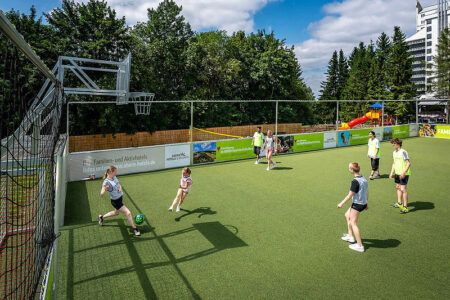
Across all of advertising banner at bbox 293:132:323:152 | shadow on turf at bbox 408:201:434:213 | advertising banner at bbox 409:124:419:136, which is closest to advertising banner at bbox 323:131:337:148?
advertising banner at bbox 293:132:323:152

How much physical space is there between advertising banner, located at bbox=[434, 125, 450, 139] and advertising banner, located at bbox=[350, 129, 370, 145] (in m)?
7.39

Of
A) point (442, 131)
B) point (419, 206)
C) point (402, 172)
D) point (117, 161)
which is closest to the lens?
point (402, 172)

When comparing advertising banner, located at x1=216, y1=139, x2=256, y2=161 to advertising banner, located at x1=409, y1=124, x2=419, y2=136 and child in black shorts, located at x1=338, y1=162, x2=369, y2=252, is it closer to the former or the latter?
child in black shorts, located at x1=338, y1=162, x2=369, y2=252

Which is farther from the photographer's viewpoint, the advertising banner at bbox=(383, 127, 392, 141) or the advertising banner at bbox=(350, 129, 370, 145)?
the advertising banner at bbox=(383, 127, 392, 141)

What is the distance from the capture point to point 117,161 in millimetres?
13219

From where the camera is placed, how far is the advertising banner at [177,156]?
14609 mm

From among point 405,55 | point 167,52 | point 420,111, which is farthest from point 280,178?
point 420,111

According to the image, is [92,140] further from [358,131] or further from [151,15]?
[151,15]

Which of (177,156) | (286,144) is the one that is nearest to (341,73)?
(286,144)

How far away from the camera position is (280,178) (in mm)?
12656

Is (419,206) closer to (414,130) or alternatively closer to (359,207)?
(359,207)

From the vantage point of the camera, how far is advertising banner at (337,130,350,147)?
21.6m

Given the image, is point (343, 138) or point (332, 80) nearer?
point (343, 138)

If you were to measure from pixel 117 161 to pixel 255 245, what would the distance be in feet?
28.7
